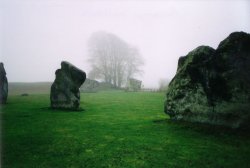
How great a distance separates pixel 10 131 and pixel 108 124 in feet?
12.6

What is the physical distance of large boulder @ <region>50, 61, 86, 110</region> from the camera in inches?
602

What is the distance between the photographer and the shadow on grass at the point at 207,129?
7.87 meters

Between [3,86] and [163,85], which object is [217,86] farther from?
[163,85]

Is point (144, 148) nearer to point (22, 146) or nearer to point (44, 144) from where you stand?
point (44, 144)

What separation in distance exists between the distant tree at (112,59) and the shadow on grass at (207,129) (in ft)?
167

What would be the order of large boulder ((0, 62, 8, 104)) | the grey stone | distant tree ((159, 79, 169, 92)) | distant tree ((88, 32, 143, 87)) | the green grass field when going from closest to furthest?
the green grass field → large boulder ((0, 62, 8, 104)) → distant tree ((159, 79, 169, 92)) → the grey stone → distant tree ((88, 32, 143, 87))

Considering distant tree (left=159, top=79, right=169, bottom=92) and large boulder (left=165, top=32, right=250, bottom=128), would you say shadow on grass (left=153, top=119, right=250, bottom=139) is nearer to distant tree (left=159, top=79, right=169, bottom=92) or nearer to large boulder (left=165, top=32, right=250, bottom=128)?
large boulder (left=165, top=32, right=250, bottom=128)

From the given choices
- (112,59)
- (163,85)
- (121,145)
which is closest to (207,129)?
(121,145)

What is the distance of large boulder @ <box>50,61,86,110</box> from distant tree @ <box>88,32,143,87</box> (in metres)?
43.7

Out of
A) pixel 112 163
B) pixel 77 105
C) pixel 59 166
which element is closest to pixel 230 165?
pixel 112 163

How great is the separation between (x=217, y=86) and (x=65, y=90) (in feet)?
32.0

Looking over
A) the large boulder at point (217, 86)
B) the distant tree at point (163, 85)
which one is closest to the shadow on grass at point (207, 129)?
the large boulder at point (217, 86)

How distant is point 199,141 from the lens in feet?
24.4

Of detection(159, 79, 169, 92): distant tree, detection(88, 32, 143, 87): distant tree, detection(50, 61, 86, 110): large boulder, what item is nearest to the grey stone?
detection(159, 79, 169, 92): distant tree
